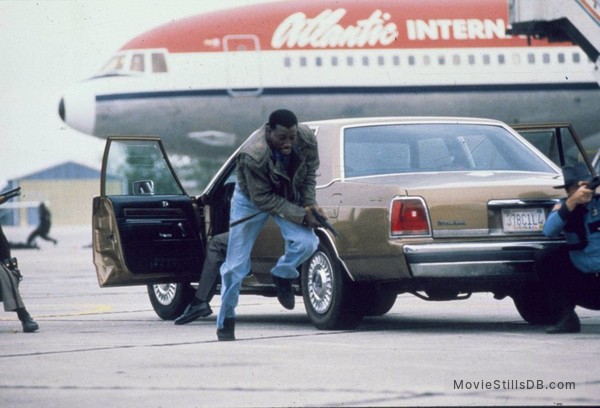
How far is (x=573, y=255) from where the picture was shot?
9.69m

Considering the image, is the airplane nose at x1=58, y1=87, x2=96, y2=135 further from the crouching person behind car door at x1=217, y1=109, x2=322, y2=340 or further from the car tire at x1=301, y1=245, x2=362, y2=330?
the crouching person behind car door at x1=217, y1=109, x2=322, y2=340

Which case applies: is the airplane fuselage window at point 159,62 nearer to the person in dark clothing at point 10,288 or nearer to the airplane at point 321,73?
the airplane at point 321,73

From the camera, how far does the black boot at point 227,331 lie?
9.73 m

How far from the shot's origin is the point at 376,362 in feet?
26.8

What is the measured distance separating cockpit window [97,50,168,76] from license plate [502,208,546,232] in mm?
21712

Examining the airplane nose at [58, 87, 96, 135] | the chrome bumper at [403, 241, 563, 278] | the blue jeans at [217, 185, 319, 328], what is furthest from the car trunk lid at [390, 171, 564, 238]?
the airplane nose at [58, 87, 96, 135]

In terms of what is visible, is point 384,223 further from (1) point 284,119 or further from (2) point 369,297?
(1) point 284,119

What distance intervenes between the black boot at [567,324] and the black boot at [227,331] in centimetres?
207

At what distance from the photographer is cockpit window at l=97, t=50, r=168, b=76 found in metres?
31.1

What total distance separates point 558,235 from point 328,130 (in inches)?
77.2

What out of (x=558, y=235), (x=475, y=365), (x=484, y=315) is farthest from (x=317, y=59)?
(x=475, y=365)

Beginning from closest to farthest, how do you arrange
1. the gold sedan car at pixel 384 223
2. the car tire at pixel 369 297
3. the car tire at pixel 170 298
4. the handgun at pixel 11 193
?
the gold sedan car at pixel 384 223 → the car tire at pixel 369 297 → the handgun at pixel 11 193 → the car tire at pixel 170 298

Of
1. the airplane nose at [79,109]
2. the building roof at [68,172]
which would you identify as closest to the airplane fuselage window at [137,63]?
the airplane nose at [79,109]

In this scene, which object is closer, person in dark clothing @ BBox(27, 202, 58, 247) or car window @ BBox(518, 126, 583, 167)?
car window @ BBox(518, 126, 583, 167)
